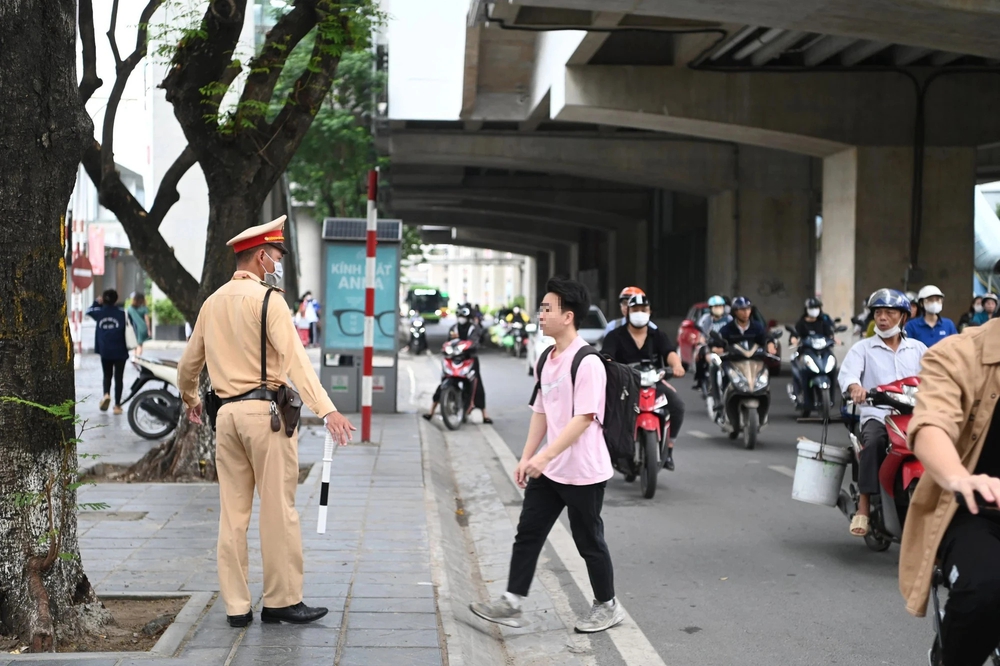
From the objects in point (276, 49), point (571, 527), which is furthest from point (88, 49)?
point (571, 527)

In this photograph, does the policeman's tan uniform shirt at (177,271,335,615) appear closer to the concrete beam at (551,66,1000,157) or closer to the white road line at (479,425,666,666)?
the white road line at (479,425,666,666)

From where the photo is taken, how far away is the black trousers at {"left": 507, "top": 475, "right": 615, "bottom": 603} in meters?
5.61

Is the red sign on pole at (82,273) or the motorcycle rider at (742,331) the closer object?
the motorcycle rider at (742,331)

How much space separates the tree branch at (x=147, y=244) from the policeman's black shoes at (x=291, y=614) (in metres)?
5.34

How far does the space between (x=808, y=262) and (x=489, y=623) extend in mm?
25383

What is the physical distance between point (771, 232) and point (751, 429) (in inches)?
700

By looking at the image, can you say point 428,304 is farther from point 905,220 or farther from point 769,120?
point 905,220

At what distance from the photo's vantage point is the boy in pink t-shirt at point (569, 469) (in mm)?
5531

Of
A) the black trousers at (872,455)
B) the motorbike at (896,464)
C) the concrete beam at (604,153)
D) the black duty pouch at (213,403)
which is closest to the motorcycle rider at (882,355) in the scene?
the black trousers at (872,455)

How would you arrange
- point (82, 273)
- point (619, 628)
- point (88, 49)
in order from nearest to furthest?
1. point (619, 628)
2. point (88, 49)
3. point (82, 273)

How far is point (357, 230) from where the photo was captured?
16562mm

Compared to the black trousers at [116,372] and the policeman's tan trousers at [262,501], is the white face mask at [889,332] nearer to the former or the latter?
the policeman's tan trousers at [262,501]

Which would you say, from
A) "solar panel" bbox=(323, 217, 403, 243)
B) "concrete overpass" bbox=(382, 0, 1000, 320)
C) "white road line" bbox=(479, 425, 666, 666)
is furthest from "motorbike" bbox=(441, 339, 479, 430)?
"white road line" bbox=(479, 425, 666, 666)

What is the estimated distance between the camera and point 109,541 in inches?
282
